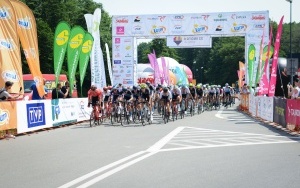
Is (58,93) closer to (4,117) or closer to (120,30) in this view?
(4,117)

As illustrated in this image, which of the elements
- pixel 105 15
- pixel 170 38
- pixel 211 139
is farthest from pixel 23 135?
pixel 105 15

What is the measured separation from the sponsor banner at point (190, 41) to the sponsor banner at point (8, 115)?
2397 centimetres

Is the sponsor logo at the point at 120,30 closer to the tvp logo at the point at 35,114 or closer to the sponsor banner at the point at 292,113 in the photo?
the tvp logo at the point at 35,114

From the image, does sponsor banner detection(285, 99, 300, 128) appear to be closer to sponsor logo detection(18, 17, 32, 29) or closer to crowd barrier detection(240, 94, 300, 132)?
crowd barrier detection(240, 94, 300, 132)

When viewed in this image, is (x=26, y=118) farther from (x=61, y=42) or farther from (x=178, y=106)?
(x=178, y=106)

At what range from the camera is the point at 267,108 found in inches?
795

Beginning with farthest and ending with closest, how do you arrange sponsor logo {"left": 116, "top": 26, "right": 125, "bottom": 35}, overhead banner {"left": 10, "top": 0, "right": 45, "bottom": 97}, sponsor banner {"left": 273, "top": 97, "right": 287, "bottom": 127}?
sponsor logo {"left": 116, "top": 26, "right": 125, "bottom": 35}
overhead banner {"left": 10, "top": 0, "right": 45, "bottom": 97}
sponsor banner {"left": 273, "top": 97, "right": 287, "bottom": 127}

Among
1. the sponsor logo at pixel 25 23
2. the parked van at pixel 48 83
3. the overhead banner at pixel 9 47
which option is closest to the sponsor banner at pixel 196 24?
the parked van at pixel 48 83

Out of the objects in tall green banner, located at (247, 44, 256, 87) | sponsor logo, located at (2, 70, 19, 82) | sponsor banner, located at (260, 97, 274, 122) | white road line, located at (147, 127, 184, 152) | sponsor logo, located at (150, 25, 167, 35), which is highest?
sponsor logo, located at (150, 25, 167, 35)

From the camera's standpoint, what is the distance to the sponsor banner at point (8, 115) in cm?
1391

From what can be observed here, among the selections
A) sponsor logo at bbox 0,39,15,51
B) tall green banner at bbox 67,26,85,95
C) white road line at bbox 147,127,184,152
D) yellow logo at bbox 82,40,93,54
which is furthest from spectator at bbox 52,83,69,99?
white road line at bbox 147,127,184,152

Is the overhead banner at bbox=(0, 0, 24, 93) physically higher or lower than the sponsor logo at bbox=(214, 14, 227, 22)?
lower

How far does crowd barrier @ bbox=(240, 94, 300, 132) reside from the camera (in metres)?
15.1

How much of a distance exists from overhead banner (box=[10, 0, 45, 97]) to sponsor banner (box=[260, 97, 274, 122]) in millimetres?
10230
